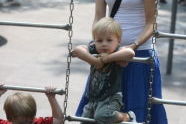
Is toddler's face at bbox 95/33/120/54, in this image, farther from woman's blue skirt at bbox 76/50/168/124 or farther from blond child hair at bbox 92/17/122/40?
woman's blue skirt at bbox 76/50/168/124

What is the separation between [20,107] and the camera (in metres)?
3.46

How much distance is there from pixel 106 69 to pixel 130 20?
347 mm

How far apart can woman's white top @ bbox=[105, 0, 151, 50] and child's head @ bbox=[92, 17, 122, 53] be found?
15 centimetres

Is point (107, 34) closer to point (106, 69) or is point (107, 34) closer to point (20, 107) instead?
point (106, 69)

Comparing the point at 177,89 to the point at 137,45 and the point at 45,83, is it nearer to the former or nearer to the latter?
the point at 45,83

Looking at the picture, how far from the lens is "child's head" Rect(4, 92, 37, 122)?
3459mm

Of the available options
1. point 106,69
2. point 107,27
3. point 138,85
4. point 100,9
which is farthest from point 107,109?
point 100,9

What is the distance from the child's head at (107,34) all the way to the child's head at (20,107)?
1.73 ft

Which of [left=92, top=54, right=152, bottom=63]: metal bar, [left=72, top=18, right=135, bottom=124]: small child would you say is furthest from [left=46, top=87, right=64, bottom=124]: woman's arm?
[left=92, top=54, right=152, bottom=63]: metal bar

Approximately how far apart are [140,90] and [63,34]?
678cm

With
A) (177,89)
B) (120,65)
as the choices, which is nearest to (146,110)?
(120,65)

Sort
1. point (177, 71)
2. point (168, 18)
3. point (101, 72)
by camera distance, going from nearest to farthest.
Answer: point (101, 72) < point (177, 71) < point (168, 18)

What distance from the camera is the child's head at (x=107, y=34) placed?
Answer: 3.57m

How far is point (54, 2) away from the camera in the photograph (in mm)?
14070
